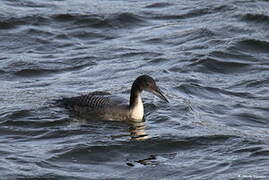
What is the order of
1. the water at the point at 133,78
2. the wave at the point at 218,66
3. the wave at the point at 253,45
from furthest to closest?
the wave at the point at 253,45 → the wave at the point at 218,66 → the water at the point at 133,78

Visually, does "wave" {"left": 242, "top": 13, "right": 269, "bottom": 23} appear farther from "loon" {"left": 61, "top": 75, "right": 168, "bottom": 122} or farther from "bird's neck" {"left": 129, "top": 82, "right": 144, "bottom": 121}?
"bird's neck" {"left": 129, "top": 82, "right": 144, "bottom": 121}

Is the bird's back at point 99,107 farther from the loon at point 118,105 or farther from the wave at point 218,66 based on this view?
the wave at point 218,66

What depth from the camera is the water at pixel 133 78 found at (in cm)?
1251

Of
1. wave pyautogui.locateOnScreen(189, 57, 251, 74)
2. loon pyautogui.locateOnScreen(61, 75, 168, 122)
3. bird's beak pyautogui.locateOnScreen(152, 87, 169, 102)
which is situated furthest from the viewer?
wave pyautogui.locateOnScreen(189, 57, 251, 74)

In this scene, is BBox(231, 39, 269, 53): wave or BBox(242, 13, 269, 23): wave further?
BBox(242, 13, 269, 23): wave

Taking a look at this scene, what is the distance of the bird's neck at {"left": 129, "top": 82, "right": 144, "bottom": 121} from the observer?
48.0 feet

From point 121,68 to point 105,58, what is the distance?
68 cm

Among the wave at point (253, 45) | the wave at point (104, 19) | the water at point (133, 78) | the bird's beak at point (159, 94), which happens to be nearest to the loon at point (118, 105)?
the bird's beak at point (159, 94)

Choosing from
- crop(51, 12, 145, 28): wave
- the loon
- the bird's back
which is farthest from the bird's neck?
crop(51, 12, 145, 28): wave

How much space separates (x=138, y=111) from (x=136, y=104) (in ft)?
0.39

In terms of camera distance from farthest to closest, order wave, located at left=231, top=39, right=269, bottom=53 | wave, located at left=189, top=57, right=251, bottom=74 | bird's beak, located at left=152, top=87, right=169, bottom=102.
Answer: wave, located at left=231, top=39, right=269, bottom=53 < wave, located at left=189, top=57, right=251, bottom=74 < bird's beak, located at left=152, top=87, right=169, bottom=102

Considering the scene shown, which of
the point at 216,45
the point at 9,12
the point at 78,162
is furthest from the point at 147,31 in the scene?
the point at 78,162

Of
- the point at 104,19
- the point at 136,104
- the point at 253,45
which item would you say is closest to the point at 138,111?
the point at 136,104

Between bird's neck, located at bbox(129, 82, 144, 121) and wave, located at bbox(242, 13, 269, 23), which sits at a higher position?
wave, located at bbox(242, 13, 269, 23)
